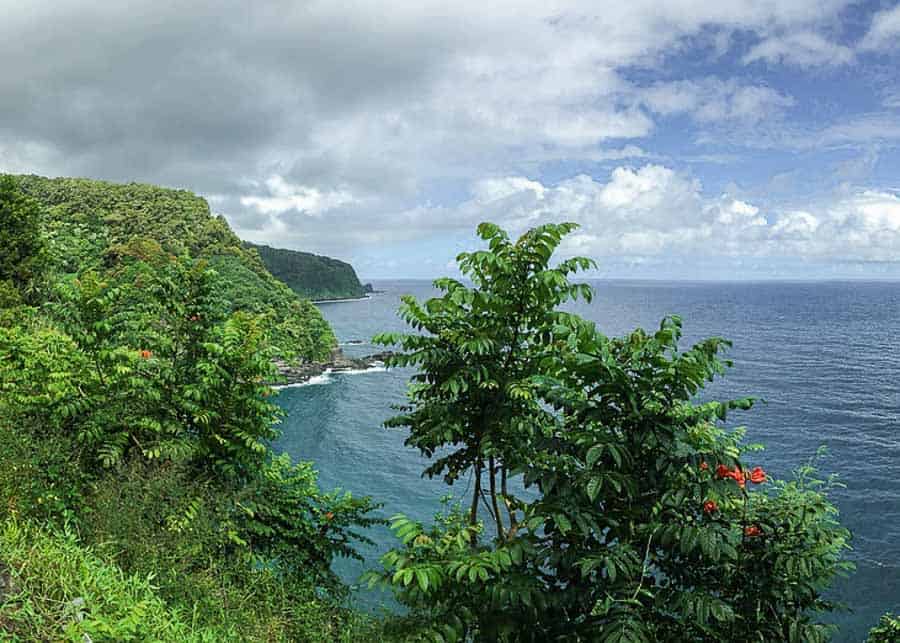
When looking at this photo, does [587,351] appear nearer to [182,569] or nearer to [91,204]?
[182,569]

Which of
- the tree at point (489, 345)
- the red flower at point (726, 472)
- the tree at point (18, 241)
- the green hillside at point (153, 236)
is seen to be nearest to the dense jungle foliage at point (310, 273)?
the green hillside at point (153, 236)

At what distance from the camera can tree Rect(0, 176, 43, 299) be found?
31.9 meters

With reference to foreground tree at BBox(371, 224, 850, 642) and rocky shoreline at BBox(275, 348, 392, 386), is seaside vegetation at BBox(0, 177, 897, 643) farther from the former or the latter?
rocky shoreline at BBox(275, 348, 392, 386)

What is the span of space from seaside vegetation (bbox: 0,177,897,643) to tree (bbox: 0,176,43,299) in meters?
27.8

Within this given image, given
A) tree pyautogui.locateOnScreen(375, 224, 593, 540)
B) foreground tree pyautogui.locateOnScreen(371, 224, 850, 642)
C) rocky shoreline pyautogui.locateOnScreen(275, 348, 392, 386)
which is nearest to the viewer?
foreground tree pyautogui.locateOnScreen(371, 224, 850, 642)

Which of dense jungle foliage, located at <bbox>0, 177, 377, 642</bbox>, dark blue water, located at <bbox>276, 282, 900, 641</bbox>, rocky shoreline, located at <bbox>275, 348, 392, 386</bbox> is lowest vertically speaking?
dark blue water, located at <bbox>276, 282, 900, 641</bbox>

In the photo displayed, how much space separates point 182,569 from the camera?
643 centimetres

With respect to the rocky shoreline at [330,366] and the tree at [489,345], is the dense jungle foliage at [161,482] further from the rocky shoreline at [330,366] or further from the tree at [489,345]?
the rocky shoreline at [330,366]

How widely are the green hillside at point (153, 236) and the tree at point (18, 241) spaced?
1250cm

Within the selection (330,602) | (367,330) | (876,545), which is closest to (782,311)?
(367,330)

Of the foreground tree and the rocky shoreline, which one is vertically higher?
the foreground tree

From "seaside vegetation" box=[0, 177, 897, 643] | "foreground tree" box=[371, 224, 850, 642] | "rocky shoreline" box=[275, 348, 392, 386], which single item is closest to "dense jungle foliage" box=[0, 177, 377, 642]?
"seaside vegetation" box=[0, 177, 897, 643]

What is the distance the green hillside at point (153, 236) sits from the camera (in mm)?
56844

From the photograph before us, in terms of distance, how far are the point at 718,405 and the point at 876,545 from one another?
28476 millimetres
